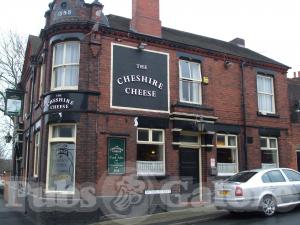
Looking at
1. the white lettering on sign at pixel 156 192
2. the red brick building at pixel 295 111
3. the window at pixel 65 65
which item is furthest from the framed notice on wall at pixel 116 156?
the red brick building at pixel 295 111

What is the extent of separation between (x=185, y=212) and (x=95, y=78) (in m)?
6.03

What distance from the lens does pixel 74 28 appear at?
50.1ft

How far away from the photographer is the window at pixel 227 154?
17.6 m

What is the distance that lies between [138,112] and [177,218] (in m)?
4.41

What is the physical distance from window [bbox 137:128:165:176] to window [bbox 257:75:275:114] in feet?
19.7

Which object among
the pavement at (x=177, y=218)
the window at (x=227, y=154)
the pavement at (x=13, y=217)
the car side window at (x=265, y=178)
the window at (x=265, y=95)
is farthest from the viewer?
the window at (x=265, y=95)

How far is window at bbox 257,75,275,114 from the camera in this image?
1945 cm

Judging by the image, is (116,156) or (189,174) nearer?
(116,156)

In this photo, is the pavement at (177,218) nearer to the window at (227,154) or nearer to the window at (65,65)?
the window at (227,154)

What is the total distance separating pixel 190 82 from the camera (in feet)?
57.2

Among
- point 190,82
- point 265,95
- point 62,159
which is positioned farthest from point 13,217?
point 265,95

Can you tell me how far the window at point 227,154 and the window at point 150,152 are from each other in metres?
2.94

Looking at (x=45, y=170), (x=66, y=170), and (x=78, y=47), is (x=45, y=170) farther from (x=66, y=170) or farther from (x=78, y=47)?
(x=78, y=47)

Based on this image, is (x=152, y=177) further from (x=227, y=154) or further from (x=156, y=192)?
(x=227, y=154)
